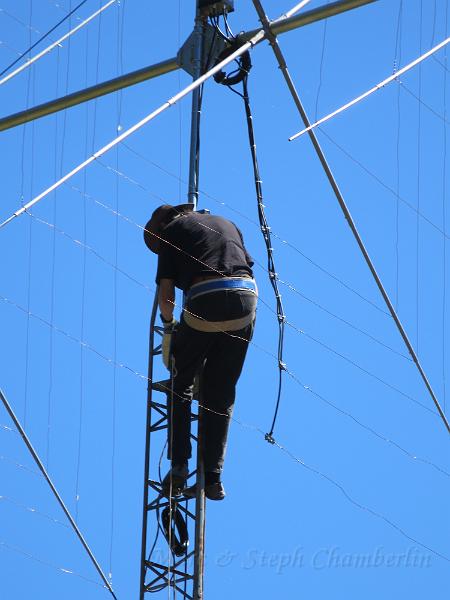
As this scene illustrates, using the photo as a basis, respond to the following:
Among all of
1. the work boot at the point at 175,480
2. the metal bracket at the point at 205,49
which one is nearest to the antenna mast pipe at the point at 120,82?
the metal bracket at the point at 205,49

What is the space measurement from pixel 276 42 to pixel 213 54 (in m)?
2.79

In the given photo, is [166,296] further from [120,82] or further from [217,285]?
[120,82]

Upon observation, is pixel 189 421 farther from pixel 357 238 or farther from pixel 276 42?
pixel 276 42

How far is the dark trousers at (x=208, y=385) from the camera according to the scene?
16.0m

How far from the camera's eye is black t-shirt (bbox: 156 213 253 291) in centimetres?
1577

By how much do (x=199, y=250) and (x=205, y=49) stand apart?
2.89 m

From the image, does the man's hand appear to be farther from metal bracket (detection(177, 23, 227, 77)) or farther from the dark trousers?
metal bracket (detection(177, 23, 227, 77))

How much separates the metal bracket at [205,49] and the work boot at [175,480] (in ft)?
12.6

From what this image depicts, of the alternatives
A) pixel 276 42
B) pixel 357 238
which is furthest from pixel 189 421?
pixel 276 42

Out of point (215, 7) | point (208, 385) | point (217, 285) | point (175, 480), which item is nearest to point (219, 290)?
point (217, 285)

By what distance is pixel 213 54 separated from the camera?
17.9 m

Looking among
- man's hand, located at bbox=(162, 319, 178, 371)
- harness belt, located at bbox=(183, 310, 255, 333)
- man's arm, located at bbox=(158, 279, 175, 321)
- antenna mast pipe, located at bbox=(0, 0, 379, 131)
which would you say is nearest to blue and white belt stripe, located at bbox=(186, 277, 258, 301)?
harness belt, located at bbox=(183, 310, 255, 333)

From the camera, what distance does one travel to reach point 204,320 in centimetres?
1577

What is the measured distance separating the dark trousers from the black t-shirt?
45 centimetres
